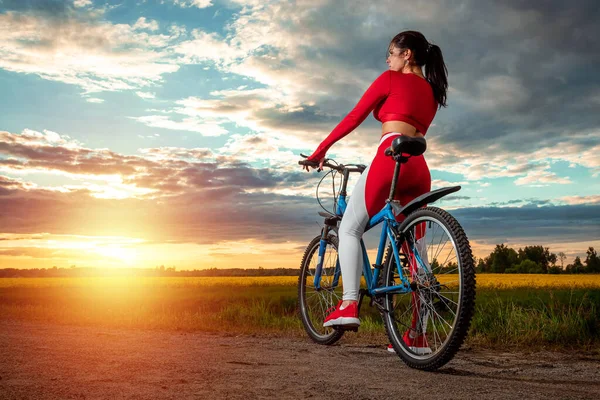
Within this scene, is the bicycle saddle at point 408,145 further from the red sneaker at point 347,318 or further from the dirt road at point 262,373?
the dirt road at point 262,373

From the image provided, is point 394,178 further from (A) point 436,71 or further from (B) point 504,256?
(B) point 504,256

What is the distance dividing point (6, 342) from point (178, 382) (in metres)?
3.23

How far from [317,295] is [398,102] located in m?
2.89

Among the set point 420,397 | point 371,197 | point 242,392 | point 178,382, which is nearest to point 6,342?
point 178,382

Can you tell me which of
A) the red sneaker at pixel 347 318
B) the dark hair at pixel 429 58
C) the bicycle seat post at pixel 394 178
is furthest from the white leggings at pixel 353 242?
the dark hair at pixel 429 58

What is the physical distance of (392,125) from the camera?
5.07m

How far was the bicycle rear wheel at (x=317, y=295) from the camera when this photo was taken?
6.54m

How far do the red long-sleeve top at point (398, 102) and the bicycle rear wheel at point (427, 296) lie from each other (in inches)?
37.5

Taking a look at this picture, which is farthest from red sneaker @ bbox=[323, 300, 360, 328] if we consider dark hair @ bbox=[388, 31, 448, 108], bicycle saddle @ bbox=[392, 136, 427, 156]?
dark hair @ bbox=[388, 31, 448, 108]

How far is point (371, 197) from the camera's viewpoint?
518cm

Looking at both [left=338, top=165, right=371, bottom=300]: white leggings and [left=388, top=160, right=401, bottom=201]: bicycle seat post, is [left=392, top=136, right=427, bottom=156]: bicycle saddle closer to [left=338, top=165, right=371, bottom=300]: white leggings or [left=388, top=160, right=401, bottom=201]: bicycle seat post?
[left=388, top=160, right=401, bottom=201]: bicycle seat post

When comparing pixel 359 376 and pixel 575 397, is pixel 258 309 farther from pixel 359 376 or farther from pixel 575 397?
pixel 575 397

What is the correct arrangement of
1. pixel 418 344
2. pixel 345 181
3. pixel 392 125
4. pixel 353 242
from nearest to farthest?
pixel 418 344
pixel 392 125
pixel 353 242
pixel 345 181

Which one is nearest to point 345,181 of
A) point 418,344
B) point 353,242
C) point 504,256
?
point 353,242
